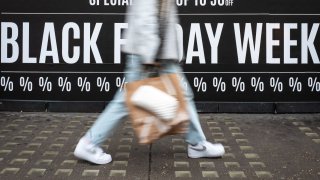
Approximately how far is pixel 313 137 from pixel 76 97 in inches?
109

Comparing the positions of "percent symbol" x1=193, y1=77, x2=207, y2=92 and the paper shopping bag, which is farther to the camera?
"percent symbol" x1=193, y1=77, x2=207, y2=92

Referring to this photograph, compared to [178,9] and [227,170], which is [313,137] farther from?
[178,9]

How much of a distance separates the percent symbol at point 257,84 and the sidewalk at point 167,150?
309 millimetres

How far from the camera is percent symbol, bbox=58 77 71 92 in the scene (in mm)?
6871

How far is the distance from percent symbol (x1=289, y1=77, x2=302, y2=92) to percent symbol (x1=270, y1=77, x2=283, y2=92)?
0.38 ft

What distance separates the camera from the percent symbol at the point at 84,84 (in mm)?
6867

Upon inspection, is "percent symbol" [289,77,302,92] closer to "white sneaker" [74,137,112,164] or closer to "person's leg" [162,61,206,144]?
"person's leg" [162,61,206,144]

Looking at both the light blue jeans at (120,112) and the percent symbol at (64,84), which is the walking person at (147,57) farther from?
the percent symbol at (64,84)

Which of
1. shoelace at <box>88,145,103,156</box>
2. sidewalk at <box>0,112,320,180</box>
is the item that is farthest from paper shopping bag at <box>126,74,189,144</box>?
shoelace at <box>88,145,103,156</box>

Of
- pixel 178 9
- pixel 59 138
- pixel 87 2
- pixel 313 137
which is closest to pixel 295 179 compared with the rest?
pixel 313 137

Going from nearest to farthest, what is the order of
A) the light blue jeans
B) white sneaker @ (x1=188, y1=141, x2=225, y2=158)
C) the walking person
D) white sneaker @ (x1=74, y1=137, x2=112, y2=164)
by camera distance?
the walking person, the light blue jeans, white sneaker @ (x1=74, y1=137, x2=112, y2=164), white sneaker @ (x1=188, y1=141, x2=225, y2=158)

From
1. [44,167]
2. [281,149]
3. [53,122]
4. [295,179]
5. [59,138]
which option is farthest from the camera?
[53,122]

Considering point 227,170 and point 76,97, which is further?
point 76,97

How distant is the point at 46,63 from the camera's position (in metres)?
6.86
